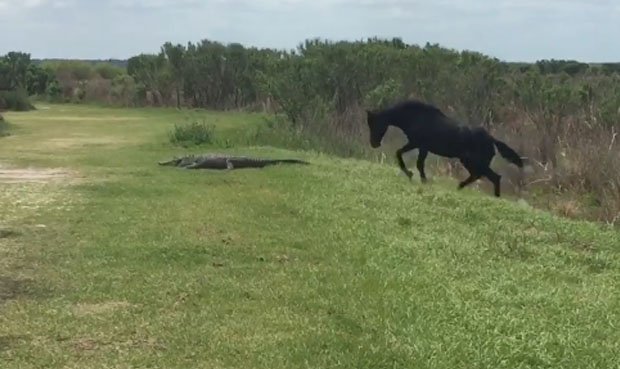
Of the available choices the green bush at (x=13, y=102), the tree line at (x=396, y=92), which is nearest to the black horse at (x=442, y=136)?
the tree line at (x=396, y=92)

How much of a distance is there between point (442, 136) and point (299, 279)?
5.60m

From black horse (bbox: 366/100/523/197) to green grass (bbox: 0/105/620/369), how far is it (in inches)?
24.1

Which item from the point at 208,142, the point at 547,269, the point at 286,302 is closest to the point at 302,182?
the point at 547,269

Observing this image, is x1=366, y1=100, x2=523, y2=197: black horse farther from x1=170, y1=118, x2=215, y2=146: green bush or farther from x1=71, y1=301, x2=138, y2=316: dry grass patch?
x1=170, y1=118, x2=215, y2=146: green bush

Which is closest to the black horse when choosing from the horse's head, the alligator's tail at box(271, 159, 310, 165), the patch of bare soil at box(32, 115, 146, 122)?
the horse's head

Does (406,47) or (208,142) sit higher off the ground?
(406,47)

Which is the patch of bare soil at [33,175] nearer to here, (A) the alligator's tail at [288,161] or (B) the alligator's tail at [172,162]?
(B) the alligator's tail at [172,162]

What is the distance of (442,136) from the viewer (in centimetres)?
1173

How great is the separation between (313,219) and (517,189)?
6.53m

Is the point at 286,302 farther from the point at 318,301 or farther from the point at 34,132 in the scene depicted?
the point at 34,132

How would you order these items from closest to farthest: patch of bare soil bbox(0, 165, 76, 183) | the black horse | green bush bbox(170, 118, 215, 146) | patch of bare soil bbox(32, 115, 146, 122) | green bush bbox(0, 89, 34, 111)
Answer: the black horse, patch of bare soil bbox(0, 165, 76, 183), green bush bbox(170, 118, 215, 146), patch of bare soil bbox(32, 115, 146, 122), green bush bbox(0, 89, 34, 111)

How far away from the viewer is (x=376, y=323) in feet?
17.4

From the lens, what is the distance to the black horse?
1176cm

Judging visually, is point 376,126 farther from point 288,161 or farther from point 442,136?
point 288,161
